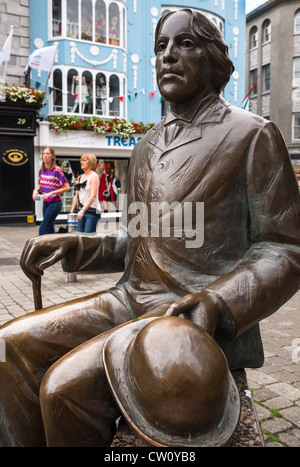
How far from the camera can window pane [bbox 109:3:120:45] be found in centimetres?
1889

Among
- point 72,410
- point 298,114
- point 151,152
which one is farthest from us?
point 298,114

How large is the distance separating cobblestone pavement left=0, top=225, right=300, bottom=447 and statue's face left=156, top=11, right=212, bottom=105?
5.66 ft

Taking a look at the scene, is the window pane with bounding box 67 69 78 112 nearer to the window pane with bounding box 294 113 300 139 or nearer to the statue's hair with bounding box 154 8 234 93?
the statue's hair with bounding box 154 8 234 93

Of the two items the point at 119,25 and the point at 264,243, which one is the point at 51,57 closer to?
the point at 119,25

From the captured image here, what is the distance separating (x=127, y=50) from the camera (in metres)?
19.7

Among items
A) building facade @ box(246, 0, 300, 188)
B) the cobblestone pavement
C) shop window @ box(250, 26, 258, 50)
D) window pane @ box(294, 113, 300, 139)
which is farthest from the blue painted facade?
shop window @ box(250, 26, 258, 50)

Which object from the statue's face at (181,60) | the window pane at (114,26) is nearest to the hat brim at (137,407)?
the statue's face at (181,60)

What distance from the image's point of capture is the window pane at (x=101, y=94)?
1886 cm

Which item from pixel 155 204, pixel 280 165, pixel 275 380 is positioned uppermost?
pixel 280 165

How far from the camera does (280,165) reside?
1.61 meters

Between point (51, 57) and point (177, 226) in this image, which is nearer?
point (177, 226)

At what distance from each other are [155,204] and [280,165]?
1.52ft
